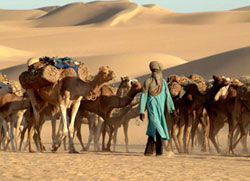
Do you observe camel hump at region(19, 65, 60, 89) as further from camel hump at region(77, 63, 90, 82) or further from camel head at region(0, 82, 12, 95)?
camel head at region(0, 82, 12, 95)

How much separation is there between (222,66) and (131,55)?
706 inches

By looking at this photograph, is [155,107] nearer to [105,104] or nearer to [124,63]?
[105,104]

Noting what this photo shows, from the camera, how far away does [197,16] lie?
117312 mm

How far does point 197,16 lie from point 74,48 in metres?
48.7

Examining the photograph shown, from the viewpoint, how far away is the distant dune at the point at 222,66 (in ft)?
115

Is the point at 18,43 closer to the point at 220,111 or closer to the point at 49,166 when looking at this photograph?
the point at 220,111

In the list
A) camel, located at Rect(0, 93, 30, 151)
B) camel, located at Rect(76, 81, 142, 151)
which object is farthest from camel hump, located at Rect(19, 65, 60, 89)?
camel, located at Rect(0, 93, 30, 151)

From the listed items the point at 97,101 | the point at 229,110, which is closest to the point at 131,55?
the point at 229,110

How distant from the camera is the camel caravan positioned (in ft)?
44.1

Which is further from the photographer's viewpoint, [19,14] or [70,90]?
A: [19,14]

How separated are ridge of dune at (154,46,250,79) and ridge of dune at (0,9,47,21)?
13804 cm

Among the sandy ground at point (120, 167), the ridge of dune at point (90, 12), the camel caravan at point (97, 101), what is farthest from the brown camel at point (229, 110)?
the ridge of dune at point (90, 12)

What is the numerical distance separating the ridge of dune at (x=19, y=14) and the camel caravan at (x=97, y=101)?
160394mm

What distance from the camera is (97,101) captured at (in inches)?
598
